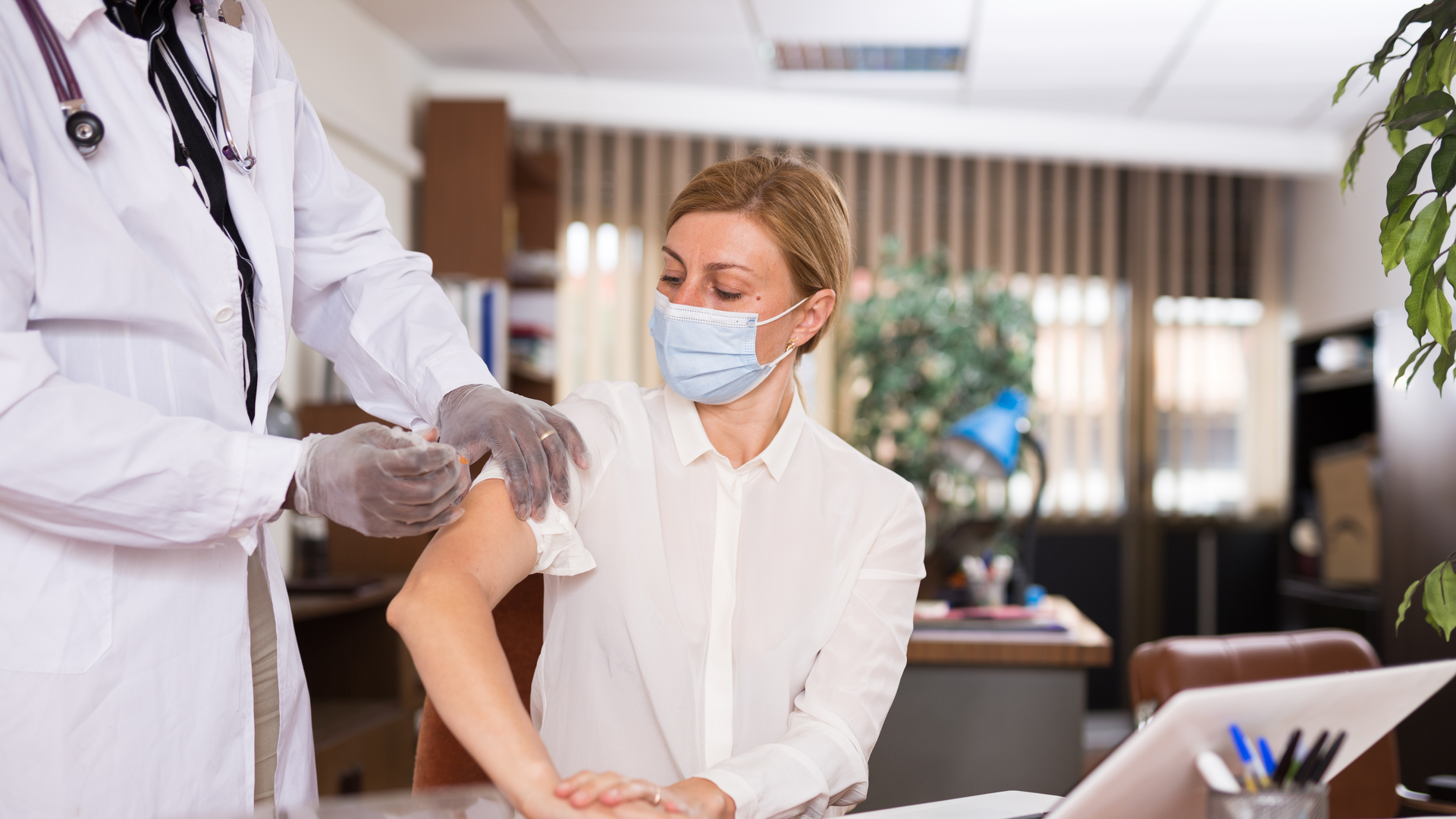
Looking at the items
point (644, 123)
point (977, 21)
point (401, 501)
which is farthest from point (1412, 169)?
point (644, 123)

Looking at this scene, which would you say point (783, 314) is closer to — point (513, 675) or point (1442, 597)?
point (513, 675)

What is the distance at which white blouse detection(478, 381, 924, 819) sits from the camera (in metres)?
1.23

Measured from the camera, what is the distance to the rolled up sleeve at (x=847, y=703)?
1.06 metres

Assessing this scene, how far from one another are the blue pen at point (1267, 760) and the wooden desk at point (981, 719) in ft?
6.40

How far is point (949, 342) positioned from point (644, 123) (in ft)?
5.71

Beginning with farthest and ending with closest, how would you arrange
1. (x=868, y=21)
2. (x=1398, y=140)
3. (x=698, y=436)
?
(x=868, y=21) → (x=698, y=436) → (x=1398, y=140)

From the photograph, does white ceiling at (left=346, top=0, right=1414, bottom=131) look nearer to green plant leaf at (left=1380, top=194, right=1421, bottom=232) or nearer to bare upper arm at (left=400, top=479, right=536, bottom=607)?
green plant leaf at (left=1380, top=194, right=1421, bottom=232)

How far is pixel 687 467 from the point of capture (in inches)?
53.5

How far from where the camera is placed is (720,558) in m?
1.31

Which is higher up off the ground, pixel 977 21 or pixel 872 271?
pixel 977 21

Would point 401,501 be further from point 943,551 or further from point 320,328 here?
point 943,551

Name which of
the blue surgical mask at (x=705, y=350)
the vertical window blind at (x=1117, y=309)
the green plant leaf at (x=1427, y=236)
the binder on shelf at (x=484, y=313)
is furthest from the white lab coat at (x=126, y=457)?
the vertical window blind at (x=1117, y=309)

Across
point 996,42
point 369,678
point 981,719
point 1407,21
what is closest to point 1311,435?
point 996,42

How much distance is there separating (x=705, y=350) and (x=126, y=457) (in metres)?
0.71
